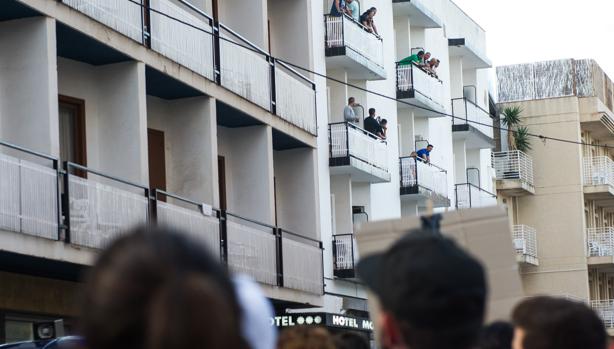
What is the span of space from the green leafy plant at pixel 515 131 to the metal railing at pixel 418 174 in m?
16.8

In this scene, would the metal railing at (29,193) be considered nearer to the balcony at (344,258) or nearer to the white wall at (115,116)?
the white wall at (115,116)

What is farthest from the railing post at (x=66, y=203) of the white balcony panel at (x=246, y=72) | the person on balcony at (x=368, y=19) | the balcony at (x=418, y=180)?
the balcony at (x=418, y=180)

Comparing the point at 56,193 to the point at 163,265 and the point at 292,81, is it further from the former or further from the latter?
the point at 163,265

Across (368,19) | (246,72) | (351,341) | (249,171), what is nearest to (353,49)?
(368,19)

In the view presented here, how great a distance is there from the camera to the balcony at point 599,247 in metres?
57.2

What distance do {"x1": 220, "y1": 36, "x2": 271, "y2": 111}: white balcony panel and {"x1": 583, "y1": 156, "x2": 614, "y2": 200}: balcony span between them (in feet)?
108

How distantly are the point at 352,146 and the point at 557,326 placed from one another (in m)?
29.3

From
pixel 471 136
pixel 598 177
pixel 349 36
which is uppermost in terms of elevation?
pixel 349 36

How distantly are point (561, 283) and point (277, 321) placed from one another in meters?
31.7

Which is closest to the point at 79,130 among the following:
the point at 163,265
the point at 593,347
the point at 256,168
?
the point at 256,168

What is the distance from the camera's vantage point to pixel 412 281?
131 inches

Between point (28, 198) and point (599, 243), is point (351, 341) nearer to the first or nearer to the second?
point (28, 198)

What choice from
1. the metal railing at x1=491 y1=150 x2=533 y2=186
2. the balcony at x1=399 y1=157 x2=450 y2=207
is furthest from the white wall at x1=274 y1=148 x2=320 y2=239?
the metal railing at x1=491 y1=150 x2=533 y2=186

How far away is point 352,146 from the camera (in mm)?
33406
